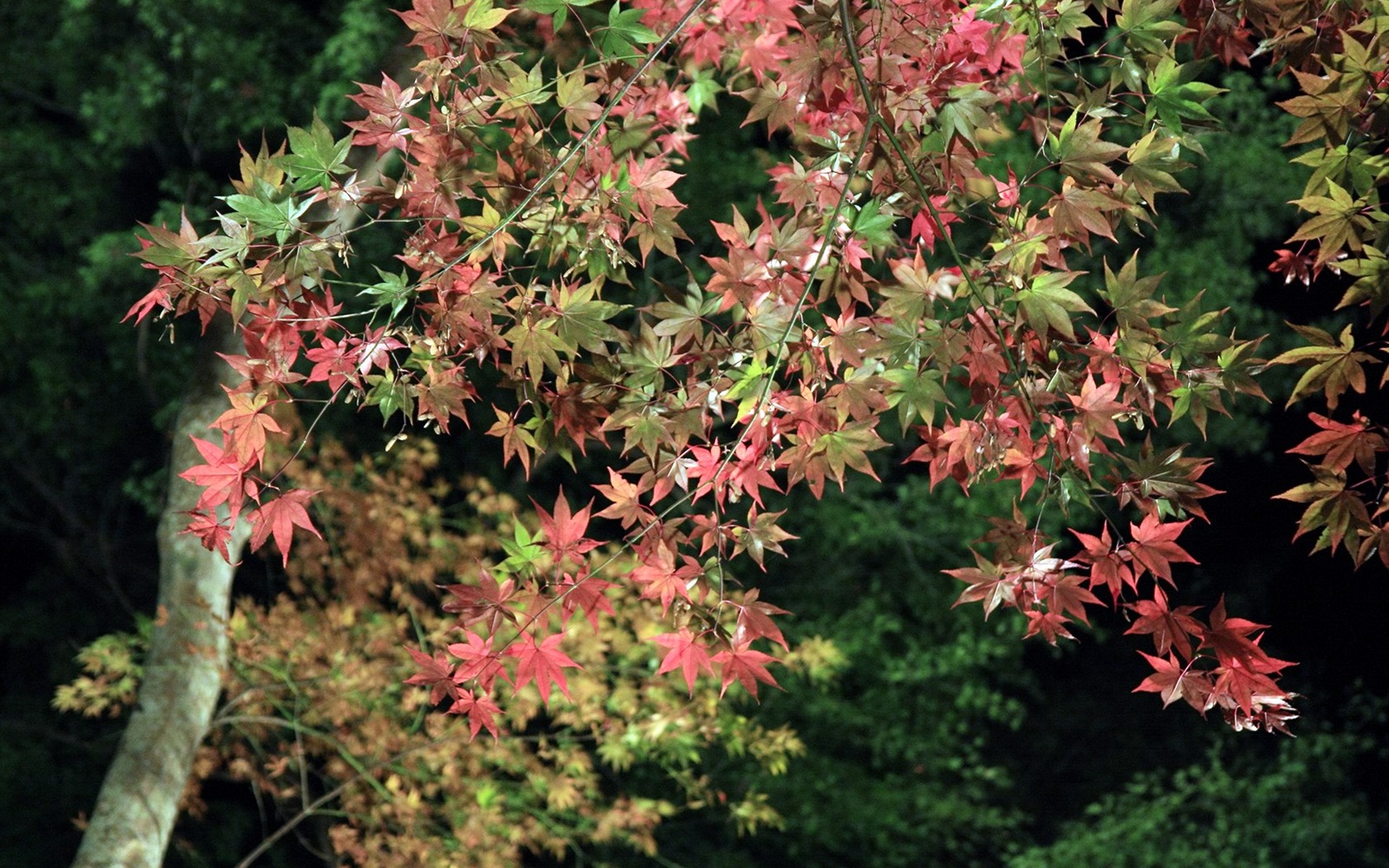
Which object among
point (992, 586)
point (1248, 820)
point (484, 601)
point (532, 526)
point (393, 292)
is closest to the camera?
point (393, 292)

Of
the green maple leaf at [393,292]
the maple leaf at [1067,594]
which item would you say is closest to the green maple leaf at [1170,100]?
the maple leaf at [1067,594]

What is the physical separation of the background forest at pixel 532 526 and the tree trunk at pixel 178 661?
103cm

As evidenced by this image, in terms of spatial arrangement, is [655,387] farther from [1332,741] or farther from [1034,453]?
[1332,741]

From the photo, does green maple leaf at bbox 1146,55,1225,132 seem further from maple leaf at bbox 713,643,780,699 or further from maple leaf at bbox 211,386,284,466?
maple leaf at bbox 211,386,284,466

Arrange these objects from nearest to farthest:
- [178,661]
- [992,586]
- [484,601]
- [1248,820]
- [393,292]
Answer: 1. [393,292]
2. [484,601]
3. [992,586]
4. [178,661]
5. [1248,820]

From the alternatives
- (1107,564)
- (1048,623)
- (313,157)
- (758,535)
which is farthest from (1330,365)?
(313,157)

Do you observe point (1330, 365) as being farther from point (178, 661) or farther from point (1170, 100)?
point (178, 661)

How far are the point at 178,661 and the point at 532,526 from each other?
173 cm

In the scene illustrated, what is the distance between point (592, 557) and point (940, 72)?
343cm

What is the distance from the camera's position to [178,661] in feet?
13.8

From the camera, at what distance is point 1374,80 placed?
1742 millimetres

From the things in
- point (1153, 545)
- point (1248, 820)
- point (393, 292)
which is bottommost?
point (1248, 820)

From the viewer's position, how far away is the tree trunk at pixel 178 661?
3.98 metres

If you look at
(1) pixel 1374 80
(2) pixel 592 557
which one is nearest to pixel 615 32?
(1) pixel 1374 80
